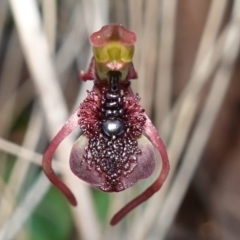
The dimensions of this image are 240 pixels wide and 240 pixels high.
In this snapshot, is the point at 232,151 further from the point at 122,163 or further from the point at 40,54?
the point at 122,163

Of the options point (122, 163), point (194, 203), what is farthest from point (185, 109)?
point (194, 203)

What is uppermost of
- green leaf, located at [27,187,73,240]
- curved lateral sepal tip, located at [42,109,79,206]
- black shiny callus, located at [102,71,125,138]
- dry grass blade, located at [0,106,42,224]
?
black shiny callus, located at [102,71,125,138]

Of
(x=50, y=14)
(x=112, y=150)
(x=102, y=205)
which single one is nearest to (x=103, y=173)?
(x=112, y=150)

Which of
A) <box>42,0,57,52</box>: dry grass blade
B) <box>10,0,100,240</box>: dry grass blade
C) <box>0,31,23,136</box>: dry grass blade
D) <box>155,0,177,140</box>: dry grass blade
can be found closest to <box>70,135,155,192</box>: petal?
<box>10,0,100,240</box>: dry grass blade

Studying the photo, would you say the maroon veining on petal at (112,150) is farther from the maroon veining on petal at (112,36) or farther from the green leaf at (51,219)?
the green leaf at (51,219)

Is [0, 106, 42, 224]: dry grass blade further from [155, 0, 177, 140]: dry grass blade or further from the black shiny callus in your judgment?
the black shiny callus

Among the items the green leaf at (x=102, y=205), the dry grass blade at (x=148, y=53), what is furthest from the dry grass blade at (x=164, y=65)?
the green leaf at (x=102, y=205)

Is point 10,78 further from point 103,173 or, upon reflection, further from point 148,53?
point 103,173
